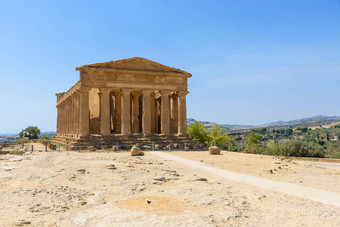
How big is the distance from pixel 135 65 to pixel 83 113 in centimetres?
905

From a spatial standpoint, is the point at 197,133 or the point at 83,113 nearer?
the point at 83,113

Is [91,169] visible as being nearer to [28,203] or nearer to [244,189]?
[28,203]

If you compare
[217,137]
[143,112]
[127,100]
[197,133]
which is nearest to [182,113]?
[143,112]

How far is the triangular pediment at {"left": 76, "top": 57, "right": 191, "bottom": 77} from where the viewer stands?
117 feet

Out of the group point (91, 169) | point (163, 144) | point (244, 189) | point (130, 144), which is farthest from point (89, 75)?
point (244, 189)

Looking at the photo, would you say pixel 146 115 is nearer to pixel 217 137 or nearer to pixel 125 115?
pixel 125 115

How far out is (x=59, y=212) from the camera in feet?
26.4

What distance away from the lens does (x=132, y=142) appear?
115 ft

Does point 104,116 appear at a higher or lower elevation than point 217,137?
higher

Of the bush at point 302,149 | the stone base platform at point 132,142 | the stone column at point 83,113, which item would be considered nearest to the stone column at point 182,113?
the stone base platform at point 132,142

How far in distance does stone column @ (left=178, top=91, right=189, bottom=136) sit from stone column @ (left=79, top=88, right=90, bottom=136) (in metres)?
12.2

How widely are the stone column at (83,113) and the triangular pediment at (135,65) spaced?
314 cm

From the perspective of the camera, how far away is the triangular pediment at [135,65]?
35603 millimetres

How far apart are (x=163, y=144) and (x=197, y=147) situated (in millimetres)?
4409
